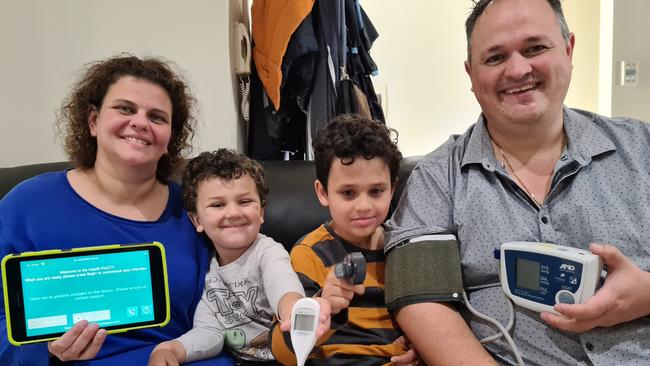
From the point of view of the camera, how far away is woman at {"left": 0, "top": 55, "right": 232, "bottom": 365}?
44.1 inches

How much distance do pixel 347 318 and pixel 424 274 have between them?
20 centimetres

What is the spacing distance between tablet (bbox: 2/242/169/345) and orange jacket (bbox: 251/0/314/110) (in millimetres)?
1272

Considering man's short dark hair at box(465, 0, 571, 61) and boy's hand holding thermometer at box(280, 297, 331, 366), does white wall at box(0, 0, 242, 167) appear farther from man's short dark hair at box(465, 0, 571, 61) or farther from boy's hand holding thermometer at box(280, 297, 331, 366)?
boy's hand holding thermometer at box(280, 297, 331, 366)

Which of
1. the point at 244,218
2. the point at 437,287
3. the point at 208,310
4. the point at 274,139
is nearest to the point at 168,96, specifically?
the point at 244,218

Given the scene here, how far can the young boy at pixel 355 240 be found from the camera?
1.06 metres

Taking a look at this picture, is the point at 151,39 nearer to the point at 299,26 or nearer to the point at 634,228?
the point at 299,26

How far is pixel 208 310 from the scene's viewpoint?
1193 mm

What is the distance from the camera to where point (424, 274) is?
1.04 metres

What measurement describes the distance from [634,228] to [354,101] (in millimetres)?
1394

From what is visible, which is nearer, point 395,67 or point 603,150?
point 603,150

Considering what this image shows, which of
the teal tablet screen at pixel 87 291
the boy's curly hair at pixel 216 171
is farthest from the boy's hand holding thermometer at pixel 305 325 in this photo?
the boy's curly hair at pixel 216 171

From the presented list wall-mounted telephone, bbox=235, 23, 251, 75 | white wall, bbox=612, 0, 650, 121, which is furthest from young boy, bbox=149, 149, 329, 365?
white wall, bbox=612, 0, 650, 121

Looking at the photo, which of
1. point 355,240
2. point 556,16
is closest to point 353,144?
point 355,240

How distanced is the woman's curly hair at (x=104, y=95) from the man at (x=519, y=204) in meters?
0.70
